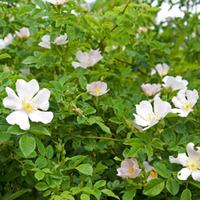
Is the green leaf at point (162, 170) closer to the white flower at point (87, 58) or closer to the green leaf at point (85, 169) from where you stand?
the green leaf at point (85, 169)

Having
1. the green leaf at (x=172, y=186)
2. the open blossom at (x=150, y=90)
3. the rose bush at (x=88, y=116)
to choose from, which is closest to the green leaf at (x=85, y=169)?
the rose bush at (x=88, y=116)

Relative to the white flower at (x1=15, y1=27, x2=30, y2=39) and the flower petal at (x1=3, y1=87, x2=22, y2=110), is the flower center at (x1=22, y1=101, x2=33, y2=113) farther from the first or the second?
the white flower at (x1=15, y1=27, x2=30, y2=39)

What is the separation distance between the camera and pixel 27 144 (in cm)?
144

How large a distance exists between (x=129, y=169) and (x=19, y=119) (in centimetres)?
34

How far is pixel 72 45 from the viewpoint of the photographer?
6.55 feet

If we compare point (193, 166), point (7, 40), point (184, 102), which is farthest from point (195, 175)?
point (7, 40)

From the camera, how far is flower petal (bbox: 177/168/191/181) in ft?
5.06

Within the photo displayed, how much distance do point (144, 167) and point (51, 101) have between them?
322mm

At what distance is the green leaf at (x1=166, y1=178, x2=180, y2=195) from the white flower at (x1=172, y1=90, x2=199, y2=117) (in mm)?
212

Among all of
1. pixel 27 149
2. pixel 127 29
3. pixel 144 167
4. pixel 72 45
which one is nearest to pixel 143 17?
pixel 127 29

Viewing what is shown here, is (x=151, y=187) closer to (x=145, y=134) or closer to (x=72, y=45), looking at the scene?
(x=145, y=134)

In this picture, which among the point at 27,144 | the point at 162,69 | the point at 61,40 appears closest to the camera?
the point at 27,144

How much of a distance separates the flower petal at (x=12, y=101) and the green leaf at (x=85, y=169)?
23cm

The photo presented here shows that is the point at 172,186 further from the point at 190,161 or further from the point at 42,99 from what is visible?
the point at 42,99
